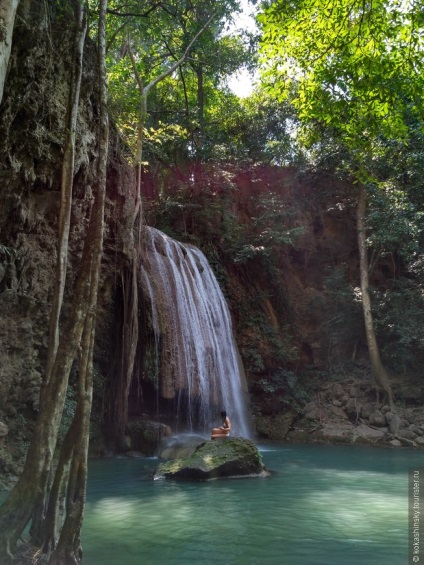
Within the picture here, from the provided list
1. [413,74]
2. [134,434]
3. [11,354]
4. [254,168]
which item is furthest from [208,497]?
[254,168]

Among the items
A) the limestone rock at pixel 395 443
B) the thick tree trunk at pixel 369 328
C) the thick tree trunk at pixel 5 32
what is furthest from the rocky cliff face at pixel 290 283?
the thick tree trunk at pixel 5 32

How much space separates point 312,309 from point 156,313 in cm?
822

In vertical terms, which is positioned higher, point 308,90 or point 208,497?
point 308,90

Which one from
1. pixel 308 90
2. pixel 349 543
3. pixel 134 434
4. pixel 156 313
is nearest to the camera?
pixel 349 543

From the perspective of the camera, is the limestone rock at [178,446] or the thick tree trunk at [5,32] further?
the limestone rock at [178,446]

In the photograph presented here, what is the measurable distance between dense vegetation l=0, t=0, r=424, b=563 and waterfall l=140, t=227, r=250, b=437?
1.47 m

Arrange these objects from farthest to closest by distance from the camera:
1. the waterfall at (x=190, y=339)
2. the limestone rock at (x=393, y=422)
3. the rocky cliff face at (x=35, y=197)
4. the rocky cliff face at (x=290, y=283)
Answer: the rocky cliff face at (x=290, y=283) → the limestone rock at (x=393, y=422) → the waterfall at (x=190, y=339) → the rocky cliff face at (x=35, y=197)

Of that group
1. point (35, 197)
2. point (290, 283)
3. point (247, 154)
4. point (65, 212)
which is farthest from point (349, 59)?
point (247, 154)

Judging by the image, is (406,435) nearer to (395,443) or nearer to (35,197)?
(395,443)

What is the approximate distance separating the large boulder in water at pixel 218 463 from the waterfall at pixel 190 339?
4.10 m

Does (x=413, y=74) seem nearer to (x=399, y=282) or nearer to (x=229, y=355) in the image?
(x=229, y=355)

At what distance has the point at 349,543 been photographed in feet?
18.2

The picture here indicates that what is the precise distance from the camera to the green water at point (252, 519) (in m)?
5.19

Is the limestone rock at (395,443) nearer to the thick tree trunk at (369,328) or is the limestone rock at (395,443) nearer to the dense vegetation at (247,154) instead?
the thick tree trunk at (369,328)
